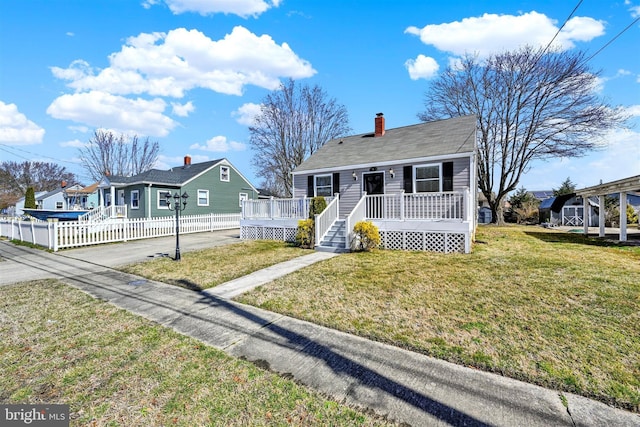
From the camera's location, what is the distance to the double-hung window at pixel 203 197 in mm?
22250

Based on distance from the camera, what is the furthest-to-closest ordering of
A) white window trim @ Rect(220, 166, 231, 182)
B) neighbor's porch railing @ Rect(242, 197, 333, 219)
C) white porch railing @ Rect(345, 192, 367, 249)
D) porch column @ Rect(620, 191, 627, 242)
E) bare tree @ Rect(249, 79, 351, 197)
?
bare tree @ Rect(249, 79, 351, 197)
white window trim @ Rect(220, 166, 231, 182)
neighbor's porch railing @ Rect(242, 197, 333, 219)
porch column @ Rect(620, 191, 627, 242)
white porch railing @ Rect(345, 192, 367, 249)

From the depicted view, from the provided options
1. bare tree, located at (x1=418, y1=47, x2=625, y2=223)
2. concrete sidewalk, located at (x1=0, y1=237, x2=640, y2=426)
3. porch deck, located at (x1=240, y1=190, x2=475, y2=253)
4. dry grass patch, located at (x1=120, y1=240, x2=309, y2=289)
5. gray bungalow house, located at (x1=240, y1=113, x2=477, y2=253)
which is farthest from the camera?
bare tree, located at (x1=418, y1=47, x2=625, y2=223)

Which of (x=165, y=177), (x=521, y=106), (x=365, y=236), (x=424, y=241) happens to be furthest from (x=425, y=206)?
(x=165, y=177)

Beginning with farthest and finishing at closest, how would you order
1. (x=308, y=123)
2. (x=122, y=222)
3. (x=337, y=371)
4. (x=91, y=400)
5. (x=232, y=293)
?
(x=308, y=123), (x=122, y=222), (x=232, y=293), (x=337, y=371), (x=91, y=400)

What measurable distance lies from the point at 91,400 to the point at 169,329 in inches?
55.8

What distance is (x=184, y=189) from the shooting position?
21.1m

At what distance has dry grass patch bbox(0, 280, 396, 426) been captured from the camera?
2283 millimetres

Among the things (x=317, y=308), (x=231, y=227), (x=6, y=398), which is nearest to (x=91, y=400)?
(x=6, y=398)

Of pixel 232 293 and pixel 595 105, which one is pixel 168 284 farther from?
pixel 595 105

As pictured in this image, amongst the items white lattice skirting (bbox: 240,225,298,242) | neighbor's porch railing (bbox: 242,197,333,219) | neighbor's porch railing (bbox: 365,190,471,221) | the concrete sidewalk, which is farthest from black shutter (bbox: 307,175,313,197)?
the concrete sidewalk

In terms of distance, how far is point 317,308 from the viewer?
454 centimetres

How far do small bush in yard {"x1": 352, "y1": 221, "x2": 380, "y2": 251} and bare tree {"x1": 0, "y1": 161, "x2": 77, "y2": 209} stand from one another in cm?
6067

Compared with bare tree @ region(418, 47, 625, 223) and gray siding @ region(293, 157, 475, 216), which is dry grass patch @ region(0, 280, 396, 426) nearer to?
gray siding @ region(293, 157, 475, 216)

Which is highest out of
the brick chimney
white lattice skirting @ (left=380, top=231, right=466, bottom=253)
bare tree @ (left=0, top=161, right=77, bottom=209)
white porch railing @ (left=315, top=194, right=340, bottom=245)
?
bare tree @ (left=0, top=161, right=77, bottom=209)
